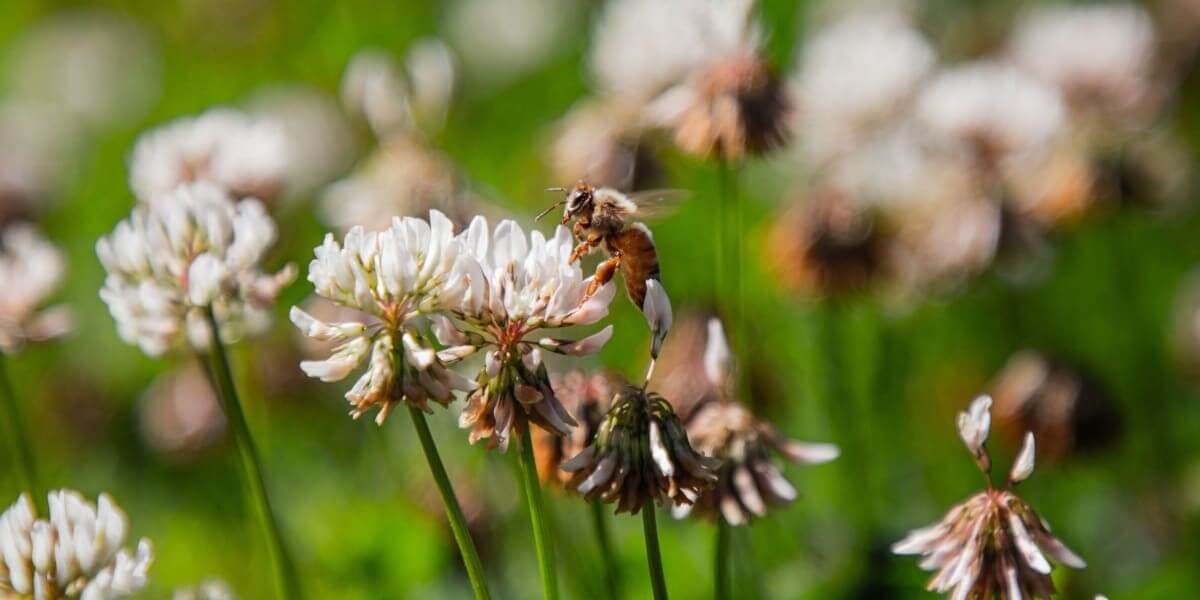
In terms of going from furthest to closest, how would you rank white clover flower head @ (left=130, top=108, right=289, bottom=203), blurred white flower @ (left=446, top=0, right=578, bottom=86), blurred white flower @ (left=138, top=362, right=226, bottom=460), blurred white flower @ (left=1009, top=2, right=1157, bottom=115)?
1. blurred white flower @ (left=446, top=0, right=578, bottom=86)
2. blurred white flower @ (left=138, top=362, right=226, bottom=460)
3. blurred white flower @ (left=1009, top=2, right=1157, bottom=115)
4. white clover flower head @ (left=130, top=108, right=289, bottom=203)

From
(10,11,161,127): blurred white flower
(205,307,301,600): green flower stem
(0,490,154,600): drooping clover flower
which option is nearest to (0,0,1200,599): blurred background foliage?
(205,307,301,600): green flower stem

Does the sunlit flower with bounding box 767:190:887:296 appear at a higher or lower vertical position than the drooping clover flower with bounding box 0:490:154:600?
higher

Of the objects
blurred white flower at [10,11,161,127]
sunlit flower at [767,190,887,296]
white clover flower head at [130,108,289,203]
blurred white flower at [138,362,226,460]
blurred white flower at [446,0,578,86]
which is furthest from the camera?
blurred white flower at [10,11,161,127]

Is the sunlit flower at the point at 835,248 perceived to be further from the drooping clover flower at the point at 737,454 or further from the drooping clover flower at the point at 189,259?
the drooping clover flower at the point at 189,259

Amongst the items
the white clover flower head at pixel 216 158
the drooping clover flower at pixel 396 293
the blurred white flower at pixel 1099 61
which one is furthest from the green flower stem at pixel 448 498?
the blurred white flower at pixel 1099 61

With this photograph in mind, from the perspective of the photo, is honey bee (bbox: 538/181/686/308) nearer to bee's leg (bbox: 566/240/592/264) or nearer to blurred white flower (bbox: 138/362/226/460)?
bee's leg (bbox: 566/240/592/264)

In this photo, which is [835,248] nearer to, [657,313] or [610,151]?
[610,151]

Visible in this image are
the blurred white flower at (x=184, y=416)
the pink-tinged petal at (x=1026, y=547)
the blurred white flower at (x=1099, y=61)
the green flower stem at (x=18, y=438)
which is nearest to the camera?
the pink-tinged petal at (x=1026, y=547)
